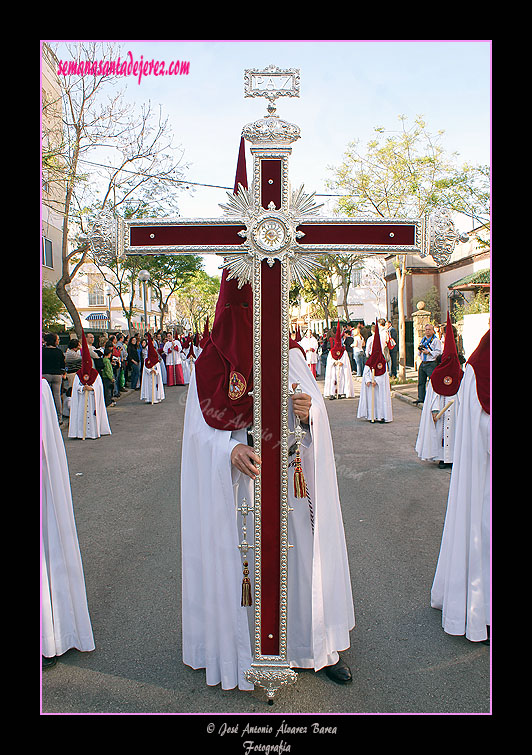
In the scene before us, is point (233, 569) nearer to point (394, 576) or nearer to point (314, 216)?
point (314, 216)

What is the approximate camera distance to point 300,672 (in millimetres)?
3322

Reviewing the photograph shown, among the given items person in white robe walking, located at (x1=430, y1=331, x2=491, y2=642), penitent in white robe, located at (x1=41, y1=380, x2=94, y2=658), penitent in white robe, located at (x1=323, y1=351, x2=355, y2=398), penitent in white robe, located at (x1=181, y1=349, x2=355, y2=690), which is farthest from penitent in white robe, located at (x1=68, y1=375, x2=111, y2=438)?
person in white robe walking, located at (x1=430, y1=331, x2=491, y2=642)

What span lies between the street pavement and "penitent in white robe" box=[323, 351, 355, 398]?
872cm

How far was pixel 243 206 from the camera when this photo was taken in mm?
2828

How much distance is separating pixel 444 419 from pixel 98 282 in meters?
30.5

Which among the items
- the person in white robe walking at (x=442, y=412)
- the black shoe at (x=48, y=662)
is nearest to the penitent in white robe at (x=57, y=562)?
the black shoe at (x=48, y=662)

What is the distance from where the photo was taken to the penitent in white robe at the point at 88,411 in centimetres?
1188

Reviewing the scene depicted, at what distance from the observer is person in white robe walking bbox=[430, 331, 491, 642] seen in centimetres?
373

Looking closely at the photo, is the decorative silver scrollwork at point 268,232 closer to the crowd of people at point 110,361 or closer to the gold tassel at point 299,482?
the gold tassel at point 299,482

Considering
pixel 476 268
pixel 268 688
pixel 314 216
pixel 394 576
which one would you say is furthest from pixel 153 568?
pixel 476 268

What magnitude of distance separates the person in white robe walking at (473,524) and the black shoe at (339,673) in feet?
3.02

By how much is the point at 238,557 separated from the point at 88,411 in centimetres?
954

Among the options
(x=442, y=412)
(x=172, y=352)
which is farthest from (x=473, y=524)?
(x=172, y=352)
